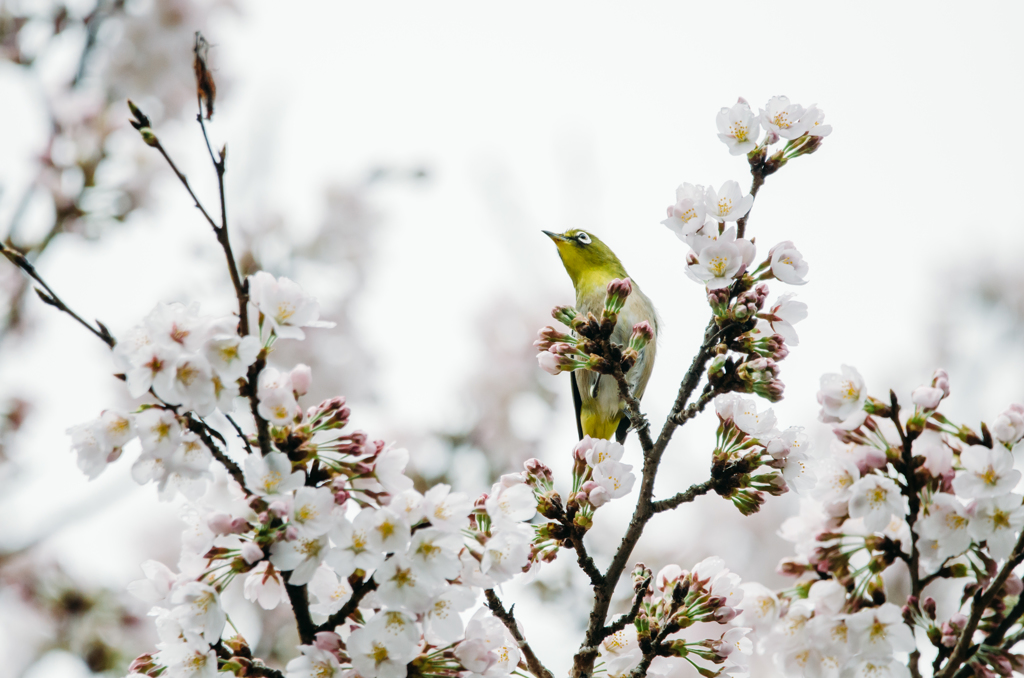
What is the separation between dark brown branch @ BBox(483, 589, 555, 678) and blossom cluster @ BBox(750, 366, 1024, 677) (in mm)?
813

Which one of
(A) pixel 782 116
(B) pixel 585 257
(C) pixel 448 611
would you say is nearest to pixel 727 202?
(A) pixel 782 116

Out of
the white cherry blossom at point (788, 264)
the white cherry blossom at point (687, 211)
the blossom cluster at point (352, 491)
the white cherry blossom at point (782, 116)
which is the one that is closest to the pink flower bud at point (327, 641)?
the blossom cluster at point (352, 491)

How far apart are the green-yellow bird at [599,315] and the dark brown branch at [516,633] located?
6.06ft

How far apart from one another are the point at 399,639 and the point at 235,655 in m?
0.51

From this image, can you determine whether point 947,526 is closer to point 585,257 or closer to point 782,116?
point 782,116

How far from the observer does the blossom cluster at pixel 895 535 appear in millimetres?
2123

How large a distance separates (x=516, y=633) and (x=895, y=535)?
4.09 feet

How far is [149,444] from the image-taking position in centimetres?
168

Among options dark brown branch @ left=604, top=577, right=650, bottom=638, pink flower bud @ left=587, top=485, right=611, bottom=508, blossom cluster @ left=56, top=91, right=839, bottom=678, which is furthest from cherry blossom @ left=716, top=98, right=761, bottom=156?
dark brown branch @ left=604, top=577, right=650, bottom=638

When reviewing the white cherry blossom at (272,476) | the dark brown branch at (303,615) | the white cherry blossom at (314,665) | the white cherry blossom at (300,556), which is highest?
the white cherry blossom at (272,476)

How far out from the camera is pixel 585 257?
5023 millimetres

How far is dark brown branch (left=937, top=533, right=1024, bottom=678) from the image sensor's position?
2.08 meters

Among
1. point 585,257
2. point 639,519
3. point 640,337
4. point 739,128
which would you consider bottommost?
point 639,519

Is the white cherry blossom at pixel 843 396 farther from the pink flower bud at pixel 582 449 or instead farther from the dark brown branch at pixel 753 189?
the pink flower bud at pixel 582 449
